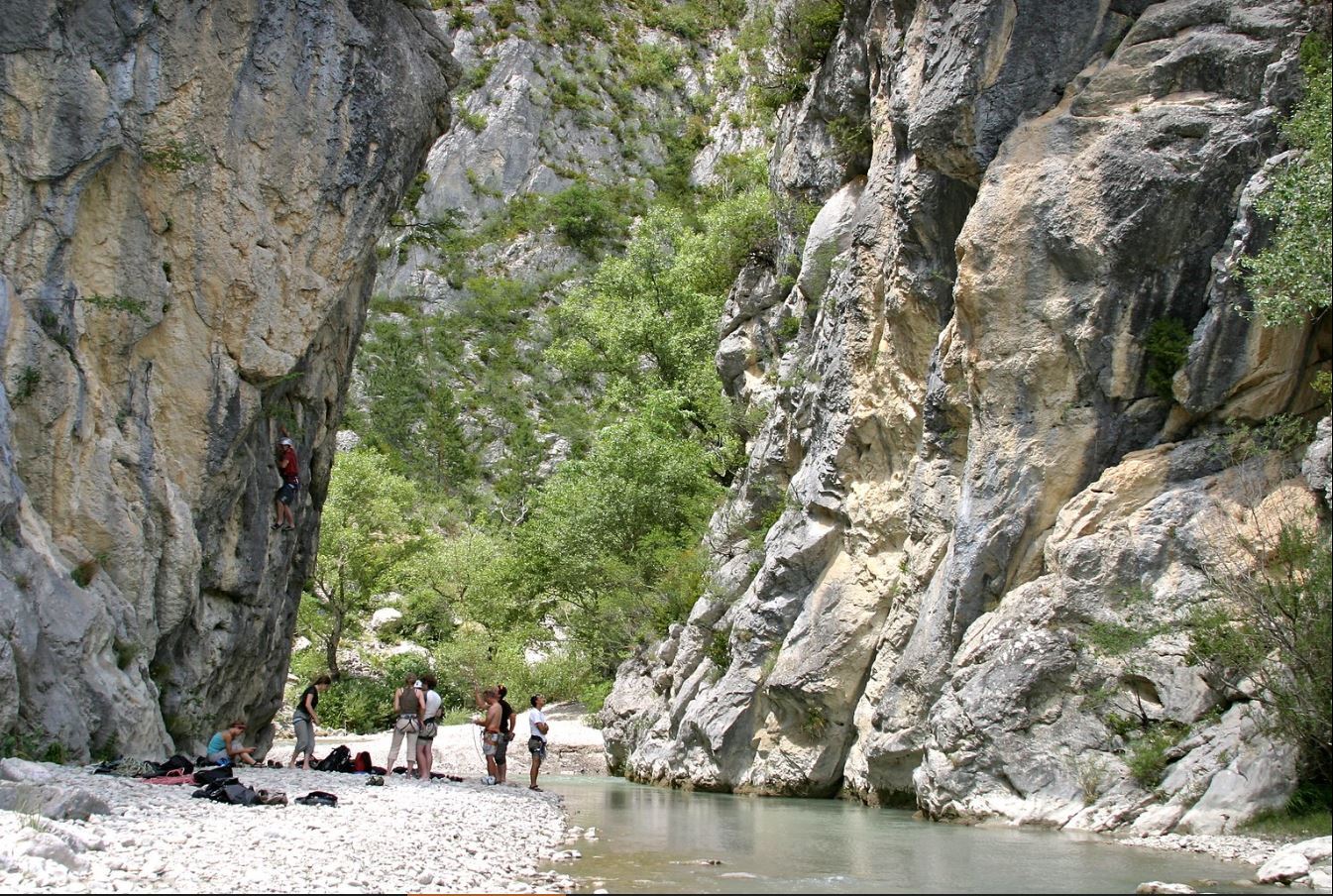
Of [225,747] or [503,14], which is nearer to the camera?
[225,747]

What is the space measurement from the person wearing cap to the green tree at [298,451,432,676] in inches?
511

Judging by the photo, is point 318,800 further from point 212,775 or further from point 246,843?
point 246,843

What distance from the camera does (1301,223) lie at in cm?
1320

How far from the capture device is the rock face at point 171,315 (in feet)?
51.3

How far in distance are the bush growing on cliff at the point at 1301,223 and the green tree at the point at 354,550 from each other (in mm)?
28194

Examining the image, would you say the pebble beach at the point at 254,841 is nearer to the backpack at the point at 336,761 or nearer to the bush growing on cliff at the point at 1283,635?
the backpack at the point at 336,761

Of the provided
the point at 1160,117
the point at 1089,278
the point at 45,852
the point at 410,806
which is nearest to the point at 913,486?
the point at 1089,278

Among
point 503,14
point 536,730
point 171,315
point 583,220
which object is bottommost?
point 536,730

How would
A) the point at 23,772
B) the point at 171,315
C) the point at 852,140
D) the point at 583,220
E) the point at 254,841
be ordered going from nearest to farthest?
the point at 254,841 < the point at 23,772 < the point at 171,315 < the point at 852,140 < the point at 583,220

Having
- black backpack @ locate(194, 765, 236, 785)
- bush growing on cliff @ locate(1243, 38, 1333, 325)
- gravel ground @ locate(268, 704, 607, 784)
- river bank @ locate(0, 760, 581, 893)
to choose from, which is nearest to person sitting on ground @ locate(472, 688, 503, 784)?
river bank @ locate(0, 760, 581, 893)

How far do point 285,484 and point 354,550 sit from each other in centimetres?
1369

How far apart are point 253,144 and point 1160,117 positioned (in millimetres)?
15233

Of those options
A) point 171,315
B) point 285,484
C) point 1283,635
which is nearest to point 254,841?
point 1283,635

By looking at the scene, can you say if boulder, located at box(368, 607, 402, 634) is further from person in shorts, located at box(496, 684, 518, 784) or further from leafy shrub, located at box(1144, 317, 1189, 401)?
leafy shrub, located at box(1144, 317, 1189, 401)
